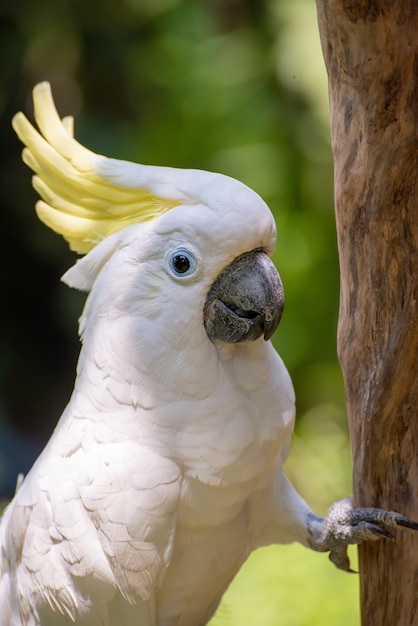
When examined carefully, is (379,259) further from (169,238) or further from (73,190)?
(73,190)

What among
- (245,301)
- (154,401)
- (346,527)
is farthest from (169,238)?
(346,527)

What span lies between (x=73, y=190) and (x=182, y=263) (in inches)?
14.6

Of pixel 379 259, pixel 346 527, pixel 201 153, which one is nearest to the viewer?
pixel 379 259

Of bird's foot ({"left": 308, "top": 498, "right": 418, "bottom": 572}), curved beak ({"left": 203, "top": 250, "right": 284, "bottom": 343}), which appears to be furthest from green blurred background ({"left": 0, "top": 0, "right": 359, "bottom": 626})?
curved beak ({"left": 203, "top": 250, "right": 284, "bottom": 343})

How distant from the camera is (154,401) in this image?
1783 mm

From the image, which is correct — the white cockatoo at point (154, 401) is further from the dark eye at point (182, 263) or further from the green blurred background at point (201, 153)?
the green blurred background at point (201, 153)

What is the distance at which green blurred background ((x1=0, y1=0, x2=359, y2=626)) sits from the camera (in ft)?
13.1

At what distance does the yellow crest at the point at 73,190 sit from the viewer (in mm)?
1856

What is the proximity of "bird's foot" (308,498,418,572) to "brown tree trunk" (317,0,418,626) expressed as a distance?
0.10 feet

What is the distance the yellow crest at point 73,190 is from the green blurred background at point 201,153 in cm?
191

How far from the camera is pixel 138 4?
472 cm

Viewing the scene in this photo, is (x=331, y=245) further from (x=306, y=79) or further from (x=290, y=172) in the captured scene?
(x=306, y=79)

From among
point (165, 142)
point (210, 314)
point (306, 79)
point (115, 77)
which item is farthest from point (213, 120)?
point (210, 314)

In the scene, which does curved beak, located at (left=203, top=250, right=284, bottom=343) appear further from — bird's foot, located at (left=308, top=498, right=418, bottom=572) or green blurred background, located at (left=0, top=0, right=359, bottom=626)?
green blurred background, located at (left=0, top=0, right=359, bottom=626)
